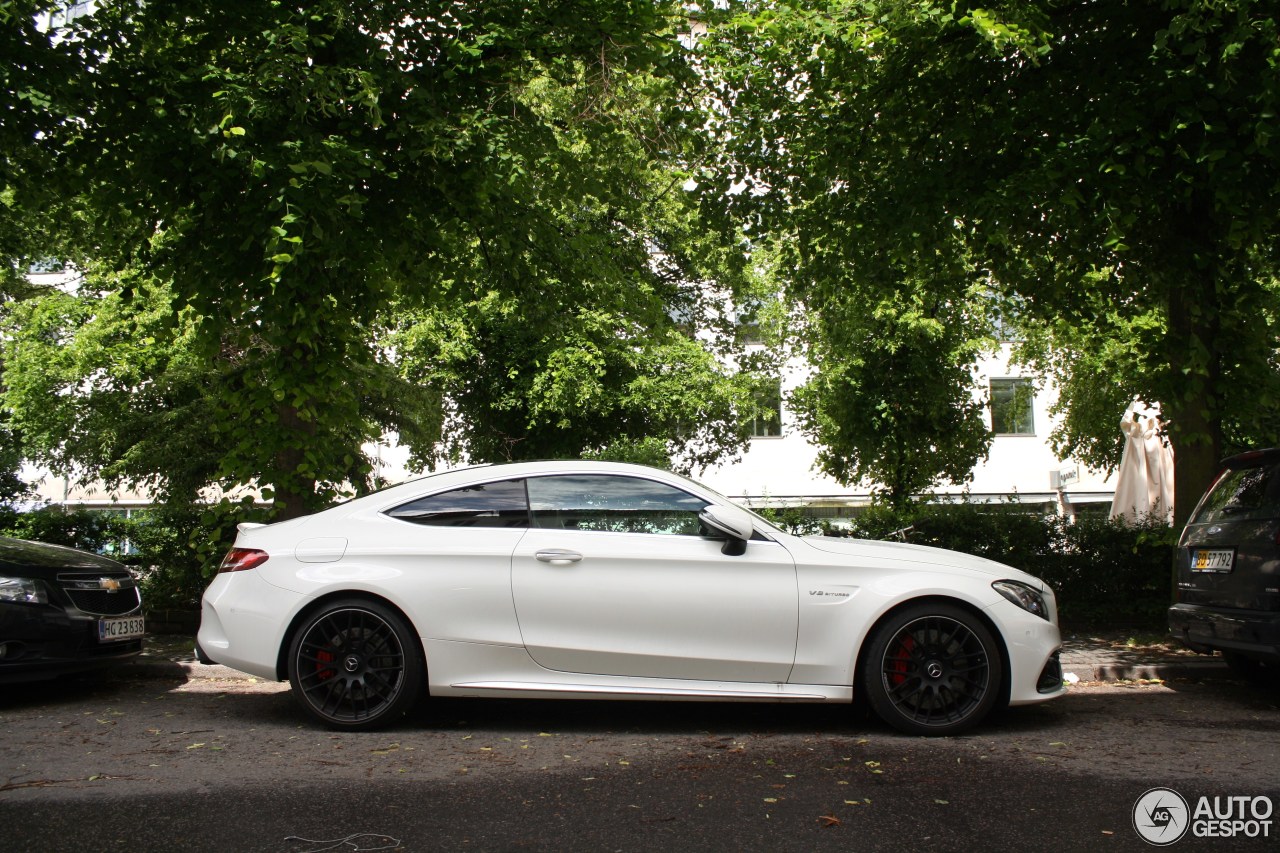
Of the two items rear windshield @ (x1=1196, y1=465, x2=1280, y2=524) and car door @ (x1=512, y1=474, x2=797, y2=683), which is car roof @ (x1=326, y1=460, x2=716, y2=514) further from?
rear windshield @ (x1=1196, y1=465, x2=1280, y2=524)

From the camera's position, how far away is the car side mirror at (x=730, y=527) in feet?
19.6

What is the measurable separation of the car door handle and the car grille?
3582 millimetres

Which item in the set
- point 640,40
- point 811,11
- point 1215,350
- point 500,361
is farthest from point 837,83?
point 500,361

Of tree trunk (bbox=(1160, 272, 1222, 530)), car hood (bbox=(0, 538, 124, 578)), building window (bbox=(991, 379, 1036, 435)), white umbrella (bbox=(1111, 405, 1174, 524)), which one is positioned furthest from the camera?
building window (bbox=(991, 379, 1036, 435))

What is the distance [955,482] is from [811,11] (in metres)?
12.3

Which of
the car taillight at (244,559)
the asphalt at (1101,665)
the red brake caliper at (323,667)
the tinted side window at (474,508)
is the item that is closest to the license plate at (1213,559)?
the asphalt at (1101,665)

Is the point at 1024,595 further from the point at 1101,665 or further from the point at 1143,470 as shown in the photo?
the point at 1143,470

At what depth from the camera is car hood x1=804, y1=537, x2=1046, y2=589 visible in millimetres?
6090

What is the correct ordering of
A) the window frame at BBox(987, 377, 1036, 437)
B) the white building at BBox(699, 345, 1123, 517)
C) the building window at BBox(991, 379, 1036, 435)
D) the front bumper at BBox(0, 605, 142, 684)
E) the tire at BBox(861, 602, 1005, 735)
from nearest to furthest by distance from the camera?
1. the tire at BBox(861, 602, 1005, 735)
2. the front bumper at BBox(0, 605, 142, 684)
3. the building window at BBox(991, 379, 1036, 435)
4. the window frame at BBox(987, 377, 1036, 437)
5. the white building at BBox(699, 345, 1123, 517)

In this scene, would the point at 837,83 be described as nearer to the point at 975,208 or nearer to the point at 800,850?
the point at 975,208

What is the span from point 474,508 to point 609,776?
195cm

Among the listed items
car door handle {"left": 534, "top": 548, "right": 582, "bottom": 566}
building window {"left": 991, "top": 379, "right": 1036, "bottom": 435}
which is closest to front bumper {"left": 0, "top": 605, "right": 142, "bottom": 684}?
car door handle {"left": 534, "top": 548, "right": 582, "bottom": 566}

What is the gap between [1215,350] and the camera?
31.0 feet

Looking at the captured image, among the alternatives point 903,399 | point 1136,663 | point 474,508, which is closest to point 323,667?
point 474,508
